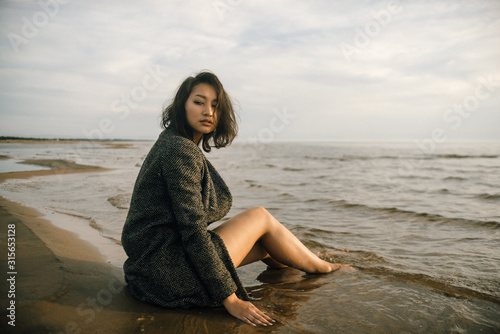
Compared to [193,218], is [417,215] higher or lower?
lower

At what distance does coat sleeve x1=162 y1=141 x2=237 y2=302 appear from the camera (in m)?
2.03

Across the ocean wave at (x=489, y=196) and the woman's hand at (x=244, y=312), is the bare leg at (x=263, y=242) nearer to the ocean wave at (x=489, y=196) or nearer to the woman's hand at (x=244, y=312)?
the woman's hand at (x=244, y=312)

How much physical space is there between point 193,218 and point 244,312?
2.30 feet

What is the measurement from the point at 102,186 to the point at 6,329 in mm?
7779

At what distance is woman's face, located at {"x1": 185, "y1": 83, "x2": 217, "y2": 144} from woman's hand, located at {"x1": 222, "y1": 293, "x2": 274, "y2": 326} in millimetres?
1226

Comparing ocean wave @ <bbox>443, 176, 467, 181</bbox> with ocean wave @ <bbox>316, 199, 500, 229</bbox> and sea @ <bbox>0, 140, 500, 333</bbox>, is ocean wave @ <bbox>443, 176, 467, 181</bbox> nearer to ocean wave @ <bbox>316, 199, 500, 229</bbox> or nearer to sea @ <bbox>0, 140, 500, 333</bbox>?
sea @ <bbox>0, 140, 500, 333</bbox>

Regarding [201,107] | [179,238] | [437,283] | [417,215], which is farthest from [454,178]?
[179,238]

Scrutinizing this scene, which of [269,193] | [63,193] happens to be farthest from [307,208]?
[63,193]

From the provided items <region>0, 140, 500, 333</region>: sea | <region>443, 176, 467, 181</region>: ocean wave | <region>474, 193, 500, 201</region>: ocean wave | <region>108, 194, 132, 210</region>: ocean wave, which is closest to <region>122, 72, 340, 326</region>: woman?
<region>0, 140, 500, 333</region>: sea

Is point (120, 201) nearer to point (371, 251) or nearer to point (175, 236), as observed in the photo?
point (371, 251)

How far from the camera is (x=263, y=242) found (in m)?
2.86

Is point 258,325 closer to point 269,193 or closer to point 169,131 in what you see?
point 169,131

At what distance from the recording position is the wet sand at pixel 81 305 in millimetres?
1908

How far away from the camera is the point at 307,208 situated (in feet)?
22.0
